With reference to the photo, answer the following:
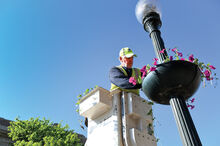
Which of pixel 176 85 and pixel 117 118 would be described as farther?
pixel 117 118

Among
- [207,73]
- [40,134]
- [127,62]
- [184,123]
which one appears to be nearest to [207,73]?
[207,73]

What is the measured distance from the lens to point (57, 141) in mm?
17031

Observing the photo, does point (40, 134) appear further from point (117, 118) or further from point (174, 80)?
point (174, 80)

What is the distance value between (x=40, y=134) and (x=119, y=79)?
654 inches

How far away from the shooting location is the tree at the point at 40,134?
16969 mm

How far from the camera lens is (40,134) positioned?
60.0ft

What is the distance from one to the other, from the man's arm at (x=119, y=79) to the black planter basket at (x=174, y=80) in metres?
0.81

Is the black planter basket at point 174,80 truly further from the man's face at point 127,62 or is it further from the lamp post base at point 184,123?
the man's face at point 127,62

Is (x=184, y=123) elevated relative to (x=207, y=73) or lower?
lower

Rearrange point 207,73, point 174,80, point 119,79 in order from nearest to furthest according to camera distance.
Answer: point 174,80 → point 207,73 → point 119,79

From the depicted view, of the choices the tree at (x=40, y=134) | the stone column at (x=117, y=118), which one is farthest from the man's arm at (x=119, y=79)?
the tree at (x=40, y=134)

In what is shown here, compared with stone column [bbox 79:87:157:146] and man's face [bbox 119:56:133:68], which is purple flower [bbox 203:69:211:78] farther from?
man's face [bbox 119:56:133:68]

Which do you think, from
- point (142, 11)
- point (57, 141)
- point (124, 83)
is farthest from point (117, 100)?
point (57, 141)

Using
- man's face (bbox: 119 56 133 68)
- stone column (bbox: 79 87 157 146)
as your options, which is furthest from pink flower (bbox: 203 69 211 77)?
man's face (bbox: 119 56 133 68)
